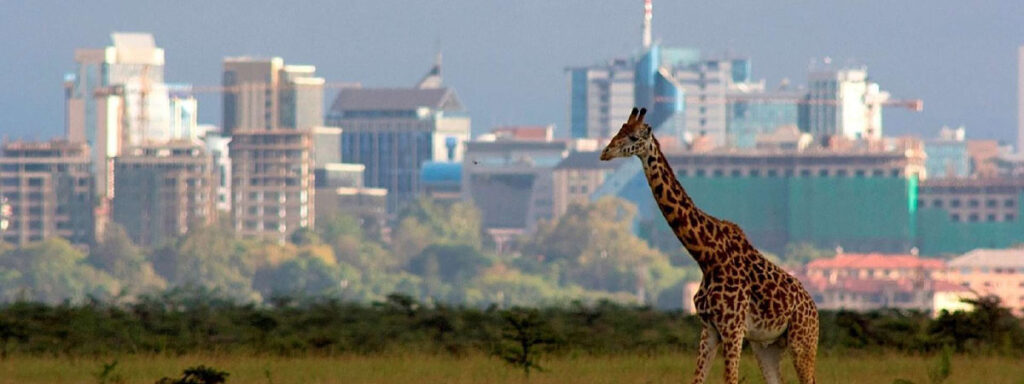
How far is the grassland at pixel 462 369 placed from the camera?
928 inches

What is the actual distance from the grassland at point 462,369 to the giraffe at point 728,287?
2.87 m

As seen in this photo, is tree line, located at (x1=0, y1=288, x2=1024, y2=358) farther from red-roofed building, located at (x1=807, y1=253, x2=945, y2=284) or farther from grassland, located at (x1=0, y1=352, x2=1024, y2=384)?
red-roofed building, located at (x1=807, y1=253, x2=945, y2=284)

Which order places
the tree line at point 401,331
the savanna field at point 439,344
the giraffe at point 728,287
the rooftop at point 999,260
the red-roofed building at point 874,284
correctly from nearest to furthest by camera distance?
the giraffe at point 728,287
the savanna field at point 439,344
the tree line at point 401,331
the red-roofed building at point 874,284
the rooftop at point 999,260

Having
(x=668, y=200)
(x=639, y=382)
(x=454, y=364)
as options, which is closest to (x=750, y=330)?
(x=668, y=200)

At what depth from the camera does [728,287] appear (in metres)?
18.7

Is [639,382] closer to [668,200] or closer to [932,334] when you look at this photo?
[668,200]

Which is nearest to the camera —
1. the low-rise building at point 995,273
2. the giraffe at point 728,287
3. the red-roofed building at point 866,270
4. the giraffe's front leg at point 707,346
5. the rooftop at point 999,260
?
the giraffe at point 728,287

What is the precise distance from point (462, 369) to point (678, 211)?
20.9 feet

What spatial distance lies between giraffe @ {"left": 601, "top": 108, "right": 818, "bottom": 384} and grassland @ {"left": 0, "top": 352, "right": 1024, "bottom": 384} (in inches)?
113

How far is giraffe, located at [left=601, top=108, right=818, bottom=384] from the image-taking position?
18672 mm

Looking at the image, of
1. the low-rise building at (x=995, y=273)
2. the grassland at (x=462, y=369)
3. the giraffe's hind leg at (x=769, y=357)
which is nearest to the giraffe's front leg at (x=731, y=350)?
the giraffe's hind leg at (x=769, y=357)

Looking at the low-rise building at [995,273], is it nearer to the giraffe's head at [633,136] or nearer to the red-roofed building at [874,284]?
the red-roofed building at [874,284]

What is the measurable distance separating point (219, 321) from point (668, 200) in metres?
11.3

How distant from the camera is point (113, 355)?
1048 inches
